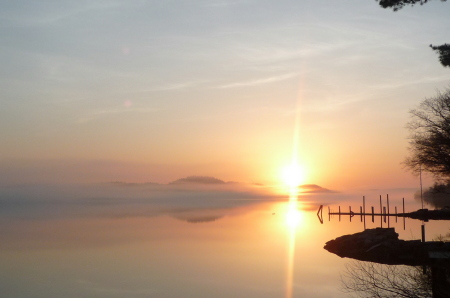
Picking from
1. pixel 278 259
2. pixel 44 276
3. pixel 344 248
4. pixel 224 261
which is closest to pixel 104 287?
pixel 44 276

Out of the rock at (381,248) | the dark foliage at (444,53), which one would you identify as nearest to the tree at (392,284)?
the rock at (381,248)

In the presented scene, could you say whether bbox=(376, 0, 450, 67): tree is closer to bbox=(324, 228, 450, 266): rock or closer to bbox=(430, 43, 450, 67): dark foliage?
bbox=(430, 43, 450, 67): dark foliage

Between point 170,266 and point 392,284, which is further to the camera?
point 170,266

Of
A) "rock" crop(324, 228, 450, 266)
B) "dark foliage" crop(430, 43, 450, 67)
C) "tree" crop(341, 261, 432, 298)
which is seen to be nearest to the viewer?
"tree" crop(341, 261, 432, 298)

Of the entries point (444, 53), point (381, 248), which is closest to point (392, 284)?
point (444, 53)

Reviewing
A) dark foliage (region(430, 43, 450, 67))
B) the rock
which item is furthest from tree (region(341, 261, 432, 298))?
dark foliage (region(430, 43, 450, 67))

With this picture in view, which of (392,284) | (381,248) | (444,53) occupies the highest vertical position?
(444,53)

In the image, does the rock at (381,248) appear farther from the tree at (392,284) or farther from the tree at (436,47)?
the tree at (436,47)

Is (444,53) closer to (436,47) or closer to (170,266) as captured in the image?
(436,47)

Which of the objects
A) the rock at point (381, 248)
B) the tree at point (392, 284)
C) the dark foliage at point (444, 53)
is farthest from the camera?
the rock at point (381, 248)

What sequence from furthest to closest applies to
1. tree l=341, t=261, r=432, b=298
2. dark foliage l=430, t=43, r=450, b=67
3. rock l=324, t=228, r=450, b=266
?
1. rock l=324, t=228, r=450, b=266
2. dark foliage l=430, t=43, r=450, b=67
3. tree l=341, t=261, r=432, b=298

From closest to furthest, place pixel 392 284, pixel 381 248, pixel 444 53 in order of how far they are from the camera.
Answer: pixel 392 284
pixel 444 53
pixel 381 248

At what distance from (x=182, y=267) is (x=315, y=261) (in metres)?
9.26

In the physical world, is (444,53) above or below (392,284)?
above
